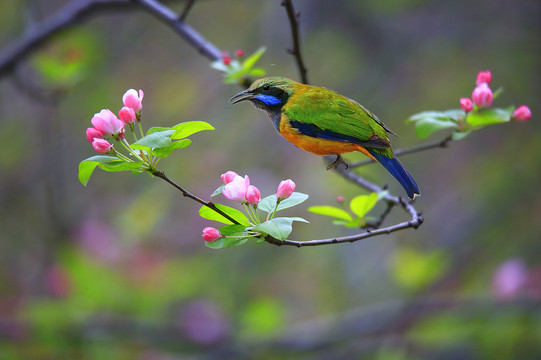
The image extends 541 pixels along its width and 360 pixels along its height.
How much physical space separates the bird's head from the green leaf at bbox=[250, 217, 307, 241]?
483 millimetres

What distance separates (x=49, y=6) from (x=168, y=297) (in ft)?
18.5

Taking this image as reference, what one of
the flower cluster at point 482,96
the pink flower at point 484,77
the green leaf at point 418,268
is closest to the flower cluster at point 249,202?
the flower cluster at point 482,96

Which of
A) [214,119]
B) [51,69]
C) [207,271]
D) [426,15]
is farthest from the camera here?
[426,15]

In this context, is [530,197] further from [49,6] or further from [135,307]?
[49,6]

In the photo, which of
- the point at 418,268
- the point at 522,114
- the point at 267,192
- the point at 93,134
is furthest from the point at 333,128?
the point at 267,192

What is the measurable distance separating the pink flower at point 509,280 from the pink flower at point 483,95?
3120mm

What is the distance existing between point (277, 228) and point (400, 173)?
0.40 metres

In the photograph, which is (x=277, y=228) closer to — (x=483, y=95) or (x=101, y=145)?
(x=101, y=145)

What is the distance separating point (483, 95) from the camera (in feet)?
7.46

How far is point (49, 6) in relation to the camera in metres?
8.72

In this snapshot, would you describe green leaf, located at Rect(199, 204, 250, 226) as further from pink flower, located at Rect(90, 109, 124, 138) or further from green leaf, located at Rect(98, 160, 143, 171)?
pink flower, located at Rect(90, 109, 124, 138)

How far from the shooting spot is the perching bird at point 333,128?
166cm

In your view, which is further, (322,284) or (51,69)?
(322,284)

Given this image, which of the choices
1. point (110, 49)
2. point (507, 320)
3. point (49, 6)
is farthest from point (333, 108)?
point (49, 6)
